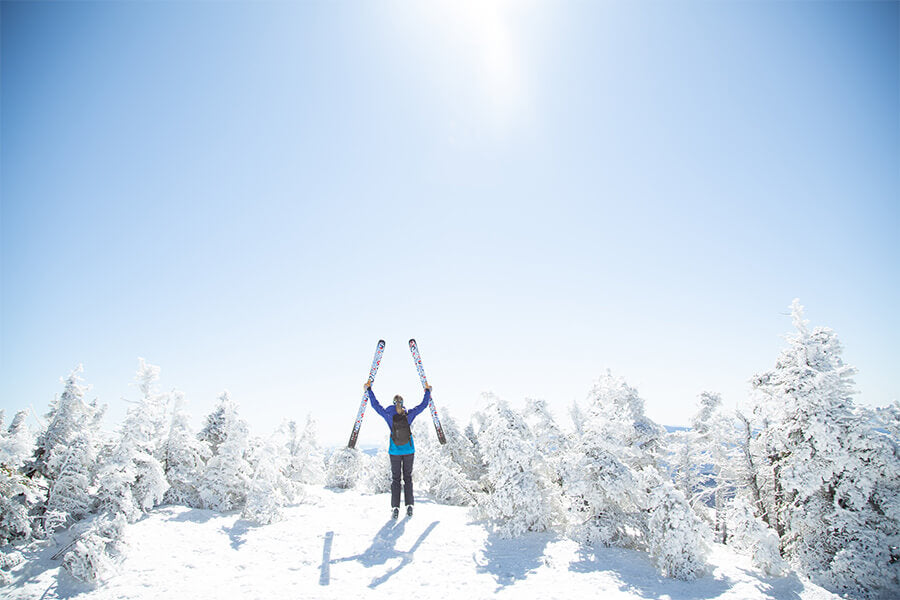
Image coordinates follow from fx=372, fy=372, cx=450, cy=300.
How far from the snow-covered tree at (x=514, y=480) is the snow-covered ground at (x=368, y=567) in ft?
1.72

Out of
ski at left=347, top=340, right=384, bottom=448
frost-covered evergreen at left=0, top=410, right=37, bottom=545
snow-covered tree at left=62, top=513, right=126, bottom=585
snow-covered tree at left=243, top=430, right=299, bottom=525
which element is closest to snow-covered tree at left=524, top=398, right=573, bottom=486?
ski at left=347, top=340, right=384, bottom=448

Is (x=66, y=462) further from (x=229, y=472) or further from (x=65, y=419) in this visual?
(x=229, y=472)

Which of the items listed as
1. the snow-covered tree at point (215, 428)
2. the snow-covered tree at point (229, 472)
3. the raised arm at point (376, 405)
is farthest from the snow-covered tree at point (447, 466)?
the snow-covered tree at point (215, 428)

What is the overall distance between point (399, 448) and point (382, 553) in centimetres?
311

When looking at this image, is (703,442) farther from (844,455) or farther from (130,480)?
(130,480)

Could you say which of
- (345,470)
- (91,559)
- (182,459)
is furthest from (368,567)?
(345,470)

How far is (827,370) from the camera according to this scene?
1041 cm

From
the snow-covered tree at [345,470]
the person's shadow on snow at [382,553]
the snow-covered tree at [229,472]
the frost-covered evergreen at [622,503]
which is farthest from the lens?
the snow-covered tree at [345,470]

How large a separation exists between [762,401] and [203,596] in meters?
15.4

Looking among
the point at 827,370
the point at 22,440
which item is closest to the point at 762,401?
the point at 827,370

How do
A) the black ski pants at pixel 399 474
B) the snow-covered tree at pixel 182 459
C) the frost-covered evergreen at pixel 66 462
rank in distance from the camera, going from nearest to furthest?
the frost-covered evergreen at pixel 66 462
the black ski pants at pixel 399 474
the snow-covered tree at pixel 182 459

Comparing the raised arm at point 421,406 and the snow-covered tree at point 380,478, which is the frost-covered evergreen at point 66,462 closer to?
the raised arm at point 421,406

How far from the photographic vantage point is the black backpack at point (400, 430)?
11.5 metres

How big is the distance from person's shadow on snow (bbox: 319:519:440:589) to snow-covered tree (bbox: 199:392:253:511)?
435 cm
